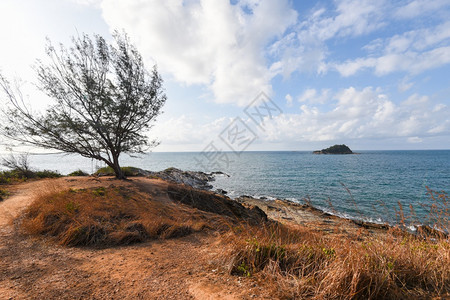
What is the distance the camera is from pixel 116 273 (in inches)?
153

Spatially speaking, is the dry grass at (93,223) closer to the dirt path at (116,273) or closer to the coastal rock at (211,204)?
the dirt path at (116,273)

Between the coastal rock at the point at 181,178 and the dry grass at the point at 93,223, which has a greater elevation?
the dry grass at the point at 93,223

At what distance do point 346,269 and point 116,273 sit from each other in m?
4.51

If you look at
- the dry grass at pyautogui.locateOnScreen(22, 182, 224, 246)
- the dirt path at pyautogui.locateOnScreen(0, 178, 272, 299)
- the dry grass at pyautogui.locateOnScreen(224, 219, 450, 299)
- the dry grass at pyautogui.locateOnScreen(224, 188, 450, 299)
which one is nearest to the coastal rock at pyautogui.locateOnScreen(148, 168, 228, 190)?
the dry grass at pyautogui.locateOnScreen(22, 182, 224, 246)

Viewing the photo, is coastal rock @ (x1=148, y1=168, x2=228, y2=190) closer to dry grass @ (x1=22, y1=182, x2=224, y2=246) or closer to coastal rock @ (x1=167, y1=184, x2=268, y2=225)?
coastal rock @ (x1=167, y1=184, x2=268, y2=225)

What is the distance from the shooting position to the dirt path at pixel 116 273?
3254mm

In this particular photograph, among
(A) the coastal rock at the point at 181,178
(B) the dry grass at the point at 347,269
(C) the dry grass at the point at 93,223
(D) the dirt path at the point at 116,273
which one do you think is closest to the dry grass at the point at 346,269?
(B) the dry grass at the point at 347,269

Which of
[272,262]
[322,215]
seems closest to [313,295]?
[272,262]

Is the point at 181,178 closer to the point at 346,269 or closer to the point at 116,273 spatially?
the point at 116,273

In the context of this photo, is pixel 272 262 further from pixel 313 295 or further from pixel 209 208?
pixel 209 208

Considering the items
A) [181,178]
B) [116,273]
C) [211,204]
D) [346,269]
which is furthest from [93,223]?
[181,178]

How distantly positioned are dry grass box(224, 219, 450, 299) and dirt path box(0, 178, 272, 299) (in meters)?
0.45

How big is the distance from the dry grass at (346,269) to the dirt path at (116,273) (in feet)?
1.46

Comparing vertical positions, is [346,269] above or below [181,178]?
above
